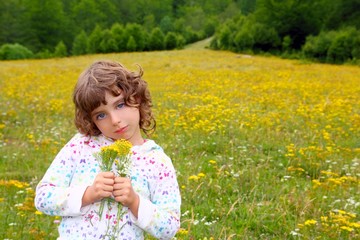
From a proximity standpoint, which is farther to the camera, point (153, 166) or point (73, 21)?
point (73, 21)

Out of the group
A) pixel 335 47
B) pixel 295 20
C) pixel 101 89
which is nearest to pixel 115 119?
pixel 101 89

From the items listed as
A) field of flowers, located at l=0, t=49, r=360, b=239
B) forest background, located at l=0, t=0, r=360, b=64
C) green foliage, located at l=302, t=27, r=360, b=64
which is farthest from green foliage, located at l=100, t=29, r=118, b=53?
field of flowers, located at l=0, t=49, r=360, b=239

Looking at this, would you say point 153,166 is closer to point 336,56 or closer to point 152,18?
point 336,56

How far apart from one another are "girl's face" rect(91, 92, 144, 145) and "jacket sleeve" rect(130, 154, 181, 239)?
8.6 inches

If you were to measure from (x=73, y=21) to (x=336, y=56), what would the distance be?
58384 mm

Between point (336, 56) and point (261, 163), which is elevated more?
point (261, 163)

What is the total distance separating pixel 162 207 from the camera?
215cm

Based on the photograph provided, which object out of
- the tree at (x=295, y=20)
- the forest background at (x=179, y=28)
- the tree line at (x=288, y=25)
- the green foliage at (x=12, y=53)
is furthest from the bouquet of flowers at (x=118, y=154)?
the green foliage at (x=12, y=53)

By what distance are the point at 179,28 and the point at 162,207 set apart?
2682 inches

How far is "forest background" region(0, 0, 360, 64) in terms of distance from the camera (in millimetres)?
35125

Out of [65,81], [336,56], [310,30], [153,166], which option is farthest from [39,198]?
[310,30]

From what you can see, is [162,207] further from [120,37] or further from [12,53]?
[120,37]

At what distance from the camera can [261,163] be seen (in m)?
5.83

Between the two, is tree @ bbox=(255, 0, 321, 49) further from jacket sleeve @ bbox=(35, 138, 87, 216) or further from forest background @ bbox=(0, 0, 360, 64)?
jacket sleeve @ bbox=(35, 138, 87, 216)
